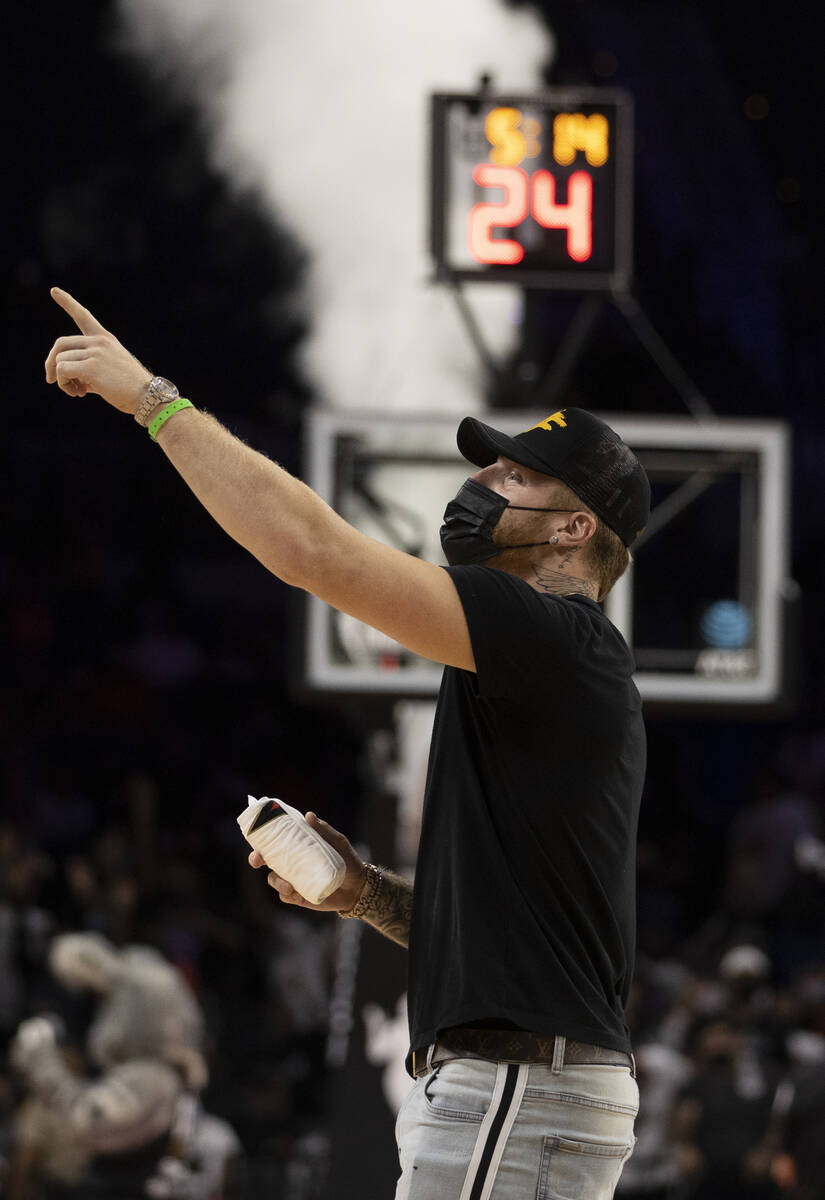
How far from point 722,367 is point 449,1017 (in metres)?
12.0

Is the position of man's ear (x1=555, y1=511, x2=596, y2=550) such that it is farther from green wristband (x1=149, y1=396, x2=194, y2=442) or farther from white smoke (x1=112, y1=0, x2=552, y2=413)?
white smoke (x1=112, y1=0, x2=552, y2=413)

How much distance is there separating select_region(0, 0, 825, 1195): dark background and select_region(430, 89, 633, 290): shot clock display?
476 centimetres

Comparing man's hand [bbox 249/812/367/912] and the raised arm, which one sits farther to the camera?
man's hand [bbox 249/812/367/912]

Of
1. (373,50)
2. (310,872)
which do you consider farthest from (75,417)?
(310,872)

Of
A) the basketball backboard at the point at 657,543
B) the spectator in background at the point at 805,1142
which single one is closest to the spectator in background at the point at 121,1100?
the basketball backboard at the point at 657,543

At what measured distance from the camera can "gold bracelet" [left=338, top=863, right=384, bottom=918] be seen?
2.97m

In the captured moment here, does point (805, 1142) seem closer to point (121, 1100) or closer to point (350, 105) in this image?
point (121, 1100)

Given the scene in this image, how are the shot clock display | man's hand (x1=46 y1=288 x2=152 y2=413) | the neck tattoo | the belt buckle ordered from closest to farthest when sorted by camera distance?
man's hand (x1=46 y1=288 x2=152 y2=413) → the belt buckle → the neck tattoo → the shot clock display

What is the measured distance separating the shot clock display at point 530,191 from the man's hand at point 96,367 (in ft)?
15.4

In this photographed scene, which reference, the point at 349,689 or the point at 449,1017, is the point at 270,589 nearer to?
the point at 349,689

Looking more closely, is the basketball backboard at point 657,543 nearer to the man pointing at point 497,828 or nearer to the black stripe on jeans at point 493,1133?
the man pointing at point 497,828

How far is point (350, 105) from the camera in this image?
35.6 ft

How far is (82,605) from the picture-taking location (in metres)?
14.1

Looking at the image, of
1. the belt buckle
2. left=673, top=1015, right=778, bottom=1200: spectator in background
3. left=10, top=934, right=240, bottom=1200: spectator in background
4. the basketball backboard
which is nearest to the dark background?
left=673, top=1015, right=778, bottom=1200: spectator in background
